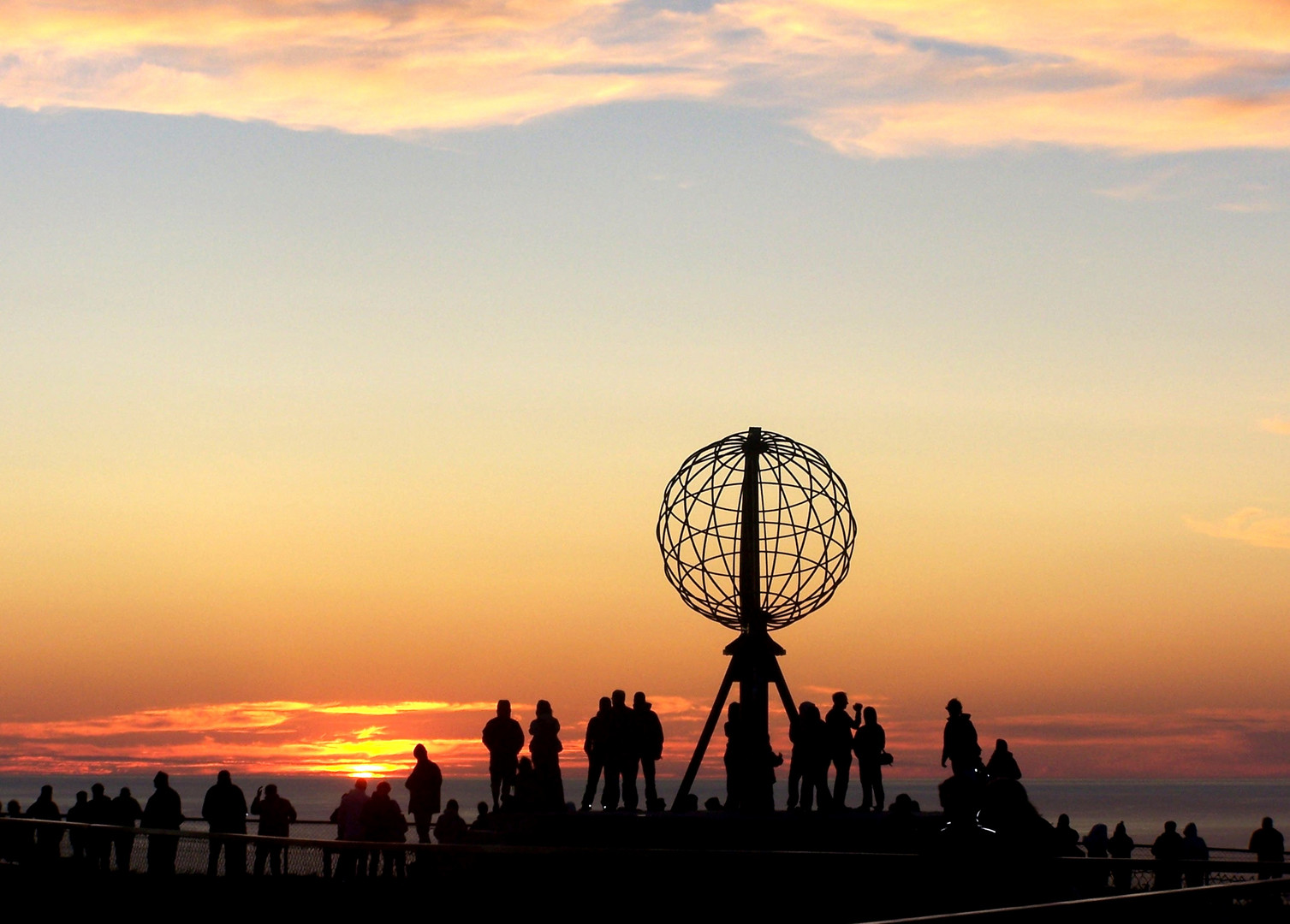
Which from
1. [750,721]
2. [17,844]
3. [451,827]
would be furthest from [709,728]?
[17,844]

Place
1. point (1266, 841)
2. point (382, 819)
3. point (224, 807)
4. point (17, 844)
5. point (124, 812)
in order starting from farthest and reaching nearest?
1. point (124, 812)
2. point (1266, 841)
3. point (224, 807)
4. point (382, 819)
5. point (17, 844)

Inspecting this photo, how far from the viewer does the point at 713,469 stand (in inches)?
1028

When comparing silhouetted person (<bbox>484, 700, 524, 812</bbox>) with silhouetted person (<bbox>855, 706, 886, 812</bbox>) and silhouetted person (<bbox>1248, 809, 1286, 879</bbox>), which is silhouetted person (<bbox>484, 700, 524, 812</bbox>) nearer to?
silhouetted person (<bbox>855, 706, 886, 812</bbox>)

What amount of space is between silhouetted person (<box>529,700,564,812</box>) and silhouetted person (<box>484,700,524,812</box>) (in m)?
0.24

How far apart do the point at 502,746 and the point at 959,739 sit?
6205 mm

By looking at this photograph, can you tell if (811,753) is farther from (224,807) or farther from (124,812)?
(124,812)

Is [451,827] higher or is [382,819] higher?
[382,819]

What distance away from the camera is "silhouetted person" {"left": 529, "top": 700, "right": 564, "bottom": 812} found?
22531 mm

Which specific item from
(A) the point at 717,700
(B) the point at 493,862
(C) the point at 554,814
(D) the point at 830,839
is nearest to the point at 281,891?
(B) the point at 493,862

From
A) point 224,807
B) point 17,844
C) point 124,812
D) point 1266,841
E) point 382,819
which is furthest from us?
point 124,812

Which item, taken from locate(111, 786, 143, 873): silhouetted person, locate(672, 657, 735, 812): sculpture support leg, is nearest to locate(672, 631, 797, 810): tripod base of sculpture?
locate(672, 657, 735, 812): sculpture support leg

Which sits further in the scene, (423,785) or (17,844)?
(423,785)

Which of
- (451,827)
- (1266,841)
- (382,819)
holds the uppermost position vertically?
(382,819)

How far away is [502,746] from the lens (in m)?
22.8
